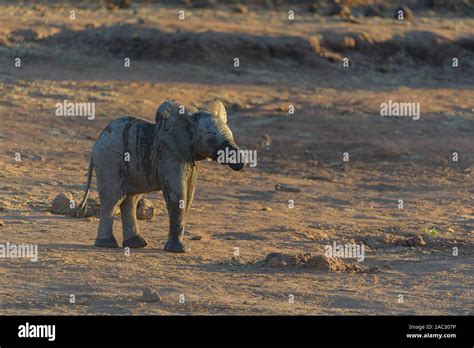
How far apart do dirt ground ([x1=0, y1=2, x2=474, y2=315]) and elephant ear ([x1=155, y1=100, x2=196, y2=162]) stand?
972 mm

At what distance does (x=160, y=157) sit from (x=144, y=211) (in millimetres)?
1995

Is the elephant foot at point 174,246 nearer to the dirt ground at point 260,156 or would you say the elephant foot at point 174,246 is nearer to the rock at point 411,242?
the dirt ground at point 260,156

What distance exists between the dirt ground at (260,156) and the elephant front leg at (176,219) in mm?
113

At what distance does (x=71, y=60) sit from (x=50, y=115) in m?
5.13

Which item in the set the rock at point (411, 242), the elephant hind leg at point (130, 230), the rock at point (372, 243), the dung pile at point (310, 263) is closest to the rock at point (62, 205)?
the elephant hind leg at point (130, 230)

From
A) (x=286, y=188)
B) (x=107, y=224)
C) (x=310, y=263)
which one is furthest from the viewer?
(x=286, y=188)

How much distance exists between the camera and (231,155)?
11.8m

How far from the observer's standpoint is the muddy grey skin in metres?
12.1

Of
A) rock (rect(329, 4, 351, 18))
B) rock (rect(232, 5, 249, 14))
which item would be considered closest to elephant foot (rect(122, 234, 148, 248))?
rock (rect(232, 5, 249, 14))

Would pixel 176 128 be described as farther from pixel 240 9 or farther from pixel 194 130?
pixel 240 9

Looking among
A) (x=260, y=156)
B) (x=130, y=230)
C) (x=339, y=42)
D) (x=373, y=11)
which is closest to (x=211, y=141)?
(x=130, y=230)

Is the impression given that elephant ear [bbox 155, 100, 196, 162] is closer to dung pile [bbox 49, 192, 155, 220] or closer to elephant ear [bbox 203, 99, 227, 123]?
elephant ear [bbox 203, 99, 227, 123]
